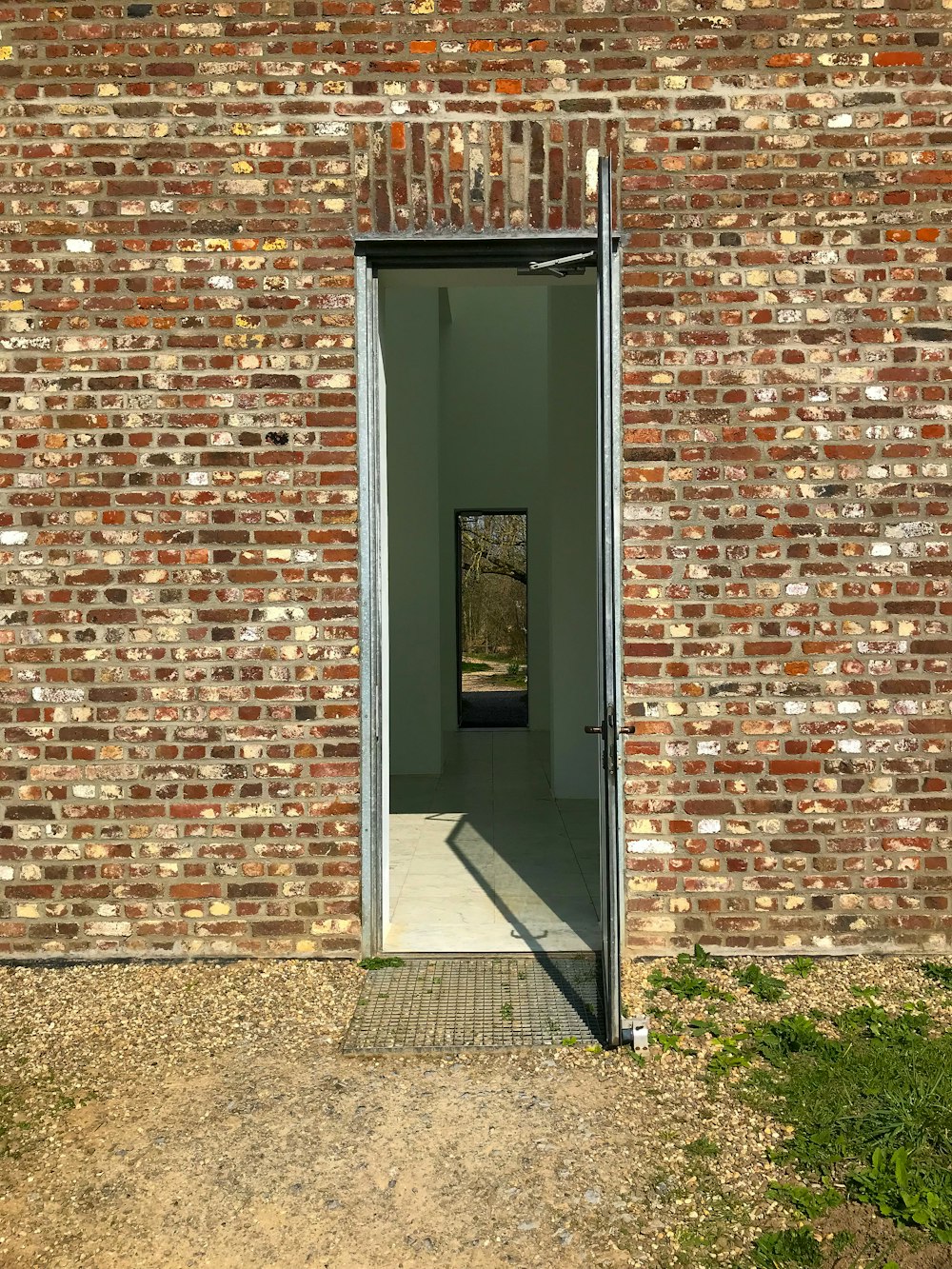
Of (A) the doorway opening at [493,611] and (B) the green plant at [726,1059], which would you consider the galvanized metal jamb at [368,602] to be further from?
(A) the doorway opening at [493,611]

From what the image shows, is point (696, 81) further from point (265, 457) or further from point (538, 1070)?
point (538, 1070)

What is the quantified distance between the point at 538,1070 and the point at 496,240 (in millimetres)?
2650

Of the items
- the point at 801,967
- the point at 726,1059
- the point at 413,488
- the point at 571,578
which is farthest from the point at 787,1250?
the point at 413,488

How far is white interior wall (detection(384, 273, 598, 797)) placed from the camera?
6.09 meters

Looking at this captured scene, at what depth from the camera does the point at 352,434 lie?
126 inches

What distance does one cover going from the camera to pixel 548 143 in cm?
314

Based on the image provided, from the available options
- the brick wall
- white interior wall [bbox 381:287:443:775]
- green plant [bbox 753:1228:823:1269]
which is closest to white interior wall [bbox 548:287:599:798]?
white interior wall [bbox 381:287:443:775]

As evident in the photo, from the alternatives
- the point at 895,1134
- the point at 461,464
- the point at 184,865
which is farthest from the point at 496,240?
the point at 461,464

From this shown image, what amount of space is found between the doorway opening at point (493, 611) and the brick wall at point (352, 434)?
25.5ft

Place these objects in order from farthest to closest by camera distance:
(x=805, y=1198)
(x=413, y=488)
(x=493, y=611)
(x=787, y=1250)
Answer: (x=493, y=611) < (x=413, y=488) < (x=805, y=1198) < (x=787, y=1250)

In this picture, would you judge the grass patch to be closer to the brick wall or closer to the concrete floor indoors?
the brick wall

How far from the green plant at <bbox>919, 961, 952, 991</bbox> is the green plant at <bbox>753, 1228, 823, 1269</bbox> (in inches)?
54.7

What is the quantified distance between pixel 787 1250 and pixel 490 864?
259 cm

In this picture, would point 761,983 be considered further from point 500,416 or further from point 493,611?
point 493,611
